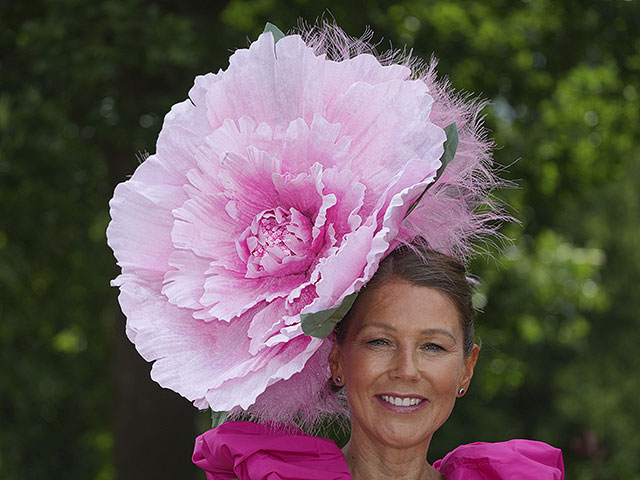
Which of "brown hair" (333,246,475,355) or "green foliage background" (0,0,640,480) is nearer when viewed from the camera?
"brown hair" (333,246,475,355)

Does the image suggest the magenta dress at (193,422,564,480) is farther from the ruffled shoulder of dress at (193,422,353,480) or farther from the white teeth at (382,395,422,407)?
the white teeth at (382,395,422,407)

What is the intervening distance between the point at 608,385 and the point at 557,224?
12.6m

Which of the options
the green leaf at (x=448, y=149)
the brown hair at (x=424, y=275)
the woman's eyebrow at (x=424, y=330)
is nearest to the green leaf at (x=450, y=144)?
the green leaf at (x=448, y=149)

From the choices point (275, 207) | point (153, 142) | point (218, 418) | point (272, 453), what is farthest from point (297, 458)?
point (153, 142)

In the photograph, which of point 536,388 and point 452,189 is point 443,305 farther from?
point 536,388

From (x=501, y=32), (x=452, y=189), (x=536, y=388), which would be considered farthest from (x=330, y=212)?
(x=536, y=388)

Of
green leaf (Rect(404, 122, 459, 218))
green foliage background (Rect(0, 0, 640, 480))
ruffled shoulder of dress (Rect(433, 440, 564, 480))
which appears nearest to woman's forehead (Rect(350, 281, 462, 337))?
green leaf (Rect(404, 122, 459, 218))

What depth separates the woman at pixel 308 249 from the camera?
1902 mm

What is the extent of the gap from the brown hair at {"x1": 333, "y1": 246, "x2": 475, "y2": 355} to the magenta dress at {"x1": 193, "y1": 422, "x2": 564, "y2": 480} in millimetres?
268

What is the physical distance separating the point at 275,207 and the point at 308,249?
0.13m

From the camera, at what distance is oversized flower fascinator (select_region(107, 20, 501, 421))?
188cm

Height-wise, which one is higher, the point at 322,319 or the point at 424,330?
the point at 322,319

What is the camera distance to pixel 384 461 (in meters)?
2.21

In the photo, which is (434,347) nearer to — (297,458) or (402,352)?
(402,352)
